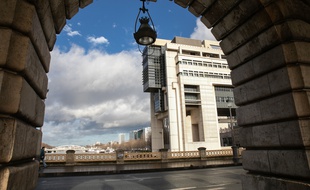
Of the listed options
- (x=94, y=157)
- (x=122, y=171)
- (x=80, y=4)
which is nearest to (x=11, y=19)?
(x=80, y=4)

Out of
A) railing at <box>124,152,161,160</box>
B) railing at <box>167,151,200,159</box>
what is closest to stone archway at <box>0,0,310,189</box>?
railing at <box>124,152,161,160</box>

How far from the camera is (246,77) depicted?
5.11m

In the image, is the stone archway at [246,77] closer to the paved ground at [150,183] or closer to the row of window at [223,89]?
the paved ground at [150,183]

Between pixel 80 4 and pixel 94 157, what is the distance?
22.9m

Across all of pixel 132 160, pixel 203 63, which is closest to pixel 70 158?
pixel 132 160

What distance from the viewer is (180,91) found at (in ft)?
183

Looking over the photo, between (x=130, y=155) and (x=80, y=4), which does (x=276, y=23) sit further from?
(x=130, y=155)

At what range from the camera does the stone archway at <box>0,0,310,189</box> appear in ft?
8.35

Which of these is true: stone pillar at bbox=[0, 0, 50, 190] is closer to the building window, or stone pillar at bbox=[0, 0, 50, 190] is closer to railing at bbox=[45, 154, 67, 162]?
railing at bbox=[45, 154, 67, 162]

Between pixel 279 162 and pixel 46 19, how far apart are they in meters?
5.15

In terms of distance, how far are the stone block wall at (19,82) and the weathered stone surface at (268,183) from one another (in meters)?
4.59

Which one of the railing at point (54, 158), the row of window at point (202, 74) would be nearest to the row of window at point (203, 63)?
the row of window at point (202, 74)

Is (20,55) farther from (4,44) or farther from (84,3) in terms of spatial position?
(84,3)

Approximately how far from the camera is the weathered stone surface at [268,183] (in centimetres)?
377
